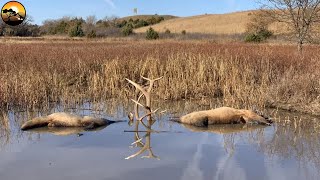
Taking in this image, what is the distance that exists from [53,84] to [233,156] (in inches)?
246

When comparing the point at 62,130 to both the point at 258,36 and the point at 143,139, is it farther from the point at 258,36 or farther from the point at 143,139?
the point at 258,36

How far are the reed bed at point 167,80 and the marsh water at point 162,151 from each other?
125cm

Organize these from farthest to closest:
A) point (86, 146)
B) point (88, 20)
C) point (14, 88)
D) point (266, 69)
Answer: point (88, 20) → point (266, 69) → point (14, 88) → point (86, 146)

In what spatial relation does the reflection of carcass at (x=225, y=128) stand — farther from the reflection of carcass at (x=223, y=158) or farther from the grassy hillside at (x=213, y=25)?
the grassy hillside at (x=213, y=25)

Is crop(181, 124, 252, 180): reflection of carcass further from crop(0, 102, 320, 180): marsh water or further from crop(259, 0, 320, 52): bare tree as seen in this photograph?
crop(259, 0, 320, 52): bare tree

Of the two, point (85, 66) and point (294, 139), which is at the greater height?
point (85, 66)

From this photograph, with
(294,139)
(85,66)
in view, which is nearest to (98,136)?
(294,139)

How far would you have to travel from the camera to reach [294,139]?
253 inches

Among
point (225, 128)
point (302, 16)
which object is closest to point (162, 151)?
point (225, 128)

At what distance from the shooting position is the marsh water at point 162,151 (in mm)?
4855

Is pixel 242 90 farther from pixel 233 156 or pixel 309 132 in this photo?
pixel 233 156

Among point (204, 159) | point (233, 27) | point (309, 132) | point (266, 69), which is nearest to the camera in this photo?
point (204, 159)

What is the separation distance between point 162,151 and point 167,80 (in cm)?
520

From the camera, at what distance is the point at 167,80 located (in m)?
10.9
